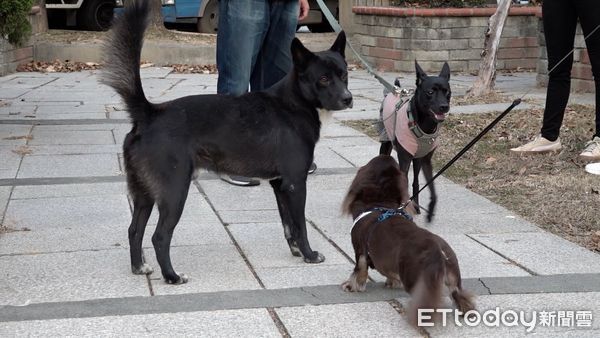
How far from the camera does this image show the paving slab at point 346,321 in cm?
352

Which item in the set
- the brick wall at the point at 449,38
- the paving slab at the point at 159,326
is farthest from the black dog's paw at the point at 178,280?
the brick wall at the point at 449,38

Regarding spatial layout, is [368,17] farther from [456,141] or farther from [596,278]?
[596,278]

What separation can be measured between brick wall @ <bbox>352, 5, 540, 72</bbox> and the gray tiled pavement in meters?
5.80

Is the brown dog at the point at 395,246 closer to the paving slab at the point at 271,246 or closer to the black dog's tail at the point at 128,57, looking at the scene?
the paving slab at the point at 271,246

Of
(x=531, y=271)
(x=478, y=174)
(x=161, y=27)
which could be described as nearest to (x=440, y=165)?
(x=478, y=174)

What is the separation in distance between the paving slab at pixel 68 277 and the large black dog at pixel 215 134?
0.51ft

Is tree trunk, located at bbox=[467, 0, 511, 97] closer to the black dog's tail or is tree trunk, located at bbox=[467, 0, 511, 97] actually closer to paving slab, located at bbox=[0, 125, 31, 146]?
paving slab, located at bbox=[0, 125, 31, 146]

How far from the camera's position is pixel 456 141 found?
25.5 feet

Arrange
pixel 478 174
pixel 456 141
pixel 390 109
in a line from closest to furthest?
pixel 390 109, pixel 478 174, pixel 456 141

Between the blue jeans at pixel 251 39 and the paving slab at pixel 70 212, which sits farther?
the blue jeans at pixel 251 39

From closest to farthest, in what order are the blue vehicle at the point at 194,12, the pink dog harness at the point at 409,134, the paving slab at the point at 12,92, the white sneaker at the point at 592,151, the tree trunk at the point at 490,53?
1. the pink dog harness at the point at 409,134
2. the white sneaker at the point at 592,151
3. the tree trunk at the point at 490,53
4. the paving slab at the point at 12,92
5. the blue vehicle at the point at 194,12

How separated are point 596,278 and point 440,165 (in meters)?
2.81

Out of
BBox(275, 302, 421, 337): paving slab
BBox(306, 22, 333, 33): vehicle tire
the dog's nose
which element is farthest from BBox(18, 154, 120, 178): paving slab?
BBox(306, 22, 333, 33): vehicle tire

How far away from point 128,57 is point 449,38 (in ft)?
30.8
